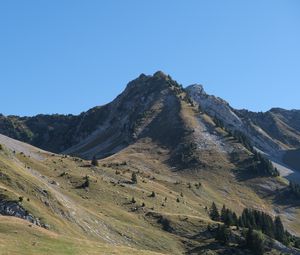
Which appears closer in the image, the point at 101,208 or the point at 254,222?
the point at 101,208

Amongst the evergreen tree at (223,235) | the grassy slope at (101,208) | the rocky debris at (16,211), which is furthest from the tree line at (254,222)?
the rocky debris at (16,211)

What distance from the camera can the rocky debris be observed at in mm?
70062

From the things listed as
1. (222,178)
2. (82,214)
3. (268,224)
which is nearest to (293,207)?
(222,178)

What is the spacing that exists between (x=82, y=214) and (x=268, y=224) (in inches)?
2481

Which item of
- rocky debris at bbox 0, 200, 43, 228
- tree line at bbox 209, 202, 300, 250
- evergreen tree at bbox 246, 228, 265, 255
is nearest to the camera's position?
rocky debris at bbox 0, 200, 43, 228

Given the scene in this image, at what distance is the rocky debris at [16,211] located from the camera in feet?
230

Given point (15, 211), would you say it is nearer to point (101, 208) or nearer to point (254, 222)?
point (101, 208)

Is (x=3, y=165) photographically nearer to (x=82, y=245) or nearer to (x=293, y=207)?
(x=82, y=245)

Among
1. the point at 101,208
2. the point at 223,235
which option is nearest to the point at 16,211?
the point at 101,208

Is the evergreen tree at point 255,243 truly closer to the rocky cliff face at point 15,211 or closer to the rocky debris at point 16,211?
the rocky debris at point 16,211

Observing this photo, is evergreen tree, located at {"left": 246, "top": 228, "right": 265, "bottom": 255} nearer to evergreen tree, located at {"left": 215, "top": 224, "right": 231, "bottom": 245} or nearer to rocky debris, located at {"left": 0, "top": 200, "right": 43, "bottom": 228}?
evergreen tree, located at {"left": 215, "top": 224, "right": 231, "bottom": 245}

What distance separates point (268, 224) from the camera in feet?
429

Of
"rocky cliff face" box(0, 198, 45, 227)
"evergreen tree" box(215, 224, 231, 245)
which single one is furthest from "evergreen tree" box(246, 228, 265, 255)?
"rocky cliff face" box(0, 198, 45, 227)

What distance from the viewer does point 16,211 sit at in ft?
233
